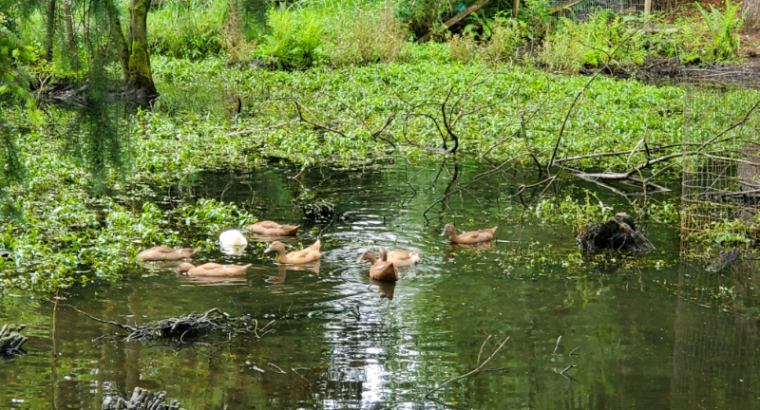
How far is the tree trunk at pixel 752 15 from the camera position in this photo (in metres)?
25.8

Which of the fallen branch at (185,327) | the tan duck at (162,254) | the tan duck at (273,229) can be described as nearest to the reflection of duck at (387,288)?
the fallen branch at (185,327)

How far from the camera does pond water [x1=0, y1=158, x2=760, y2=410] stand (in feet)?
20.2

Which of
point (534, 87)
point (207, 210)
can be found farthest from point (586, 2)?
point (207, 210)

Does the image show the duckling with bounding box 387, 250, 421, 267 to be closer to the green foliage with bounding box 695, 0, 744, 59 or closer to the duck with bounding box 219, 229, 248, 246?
the duck with bounding box 219, 229, 248, 246

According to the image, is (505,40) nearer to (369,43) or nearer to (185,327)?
(369,43)

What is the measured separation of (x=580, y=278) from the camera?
908cm

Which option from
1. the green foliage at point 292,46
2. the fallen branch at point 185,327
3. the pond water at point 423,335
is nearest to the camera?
the pond water at point 423,335

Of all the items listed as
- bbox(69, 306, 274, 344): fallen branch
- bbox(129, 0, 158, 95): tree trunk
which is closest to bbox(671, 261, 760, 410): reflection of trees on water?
bbox(69, 306, 274, 344): fallen branch

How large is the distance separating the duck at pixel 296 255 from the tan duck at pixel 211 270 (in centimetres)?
61

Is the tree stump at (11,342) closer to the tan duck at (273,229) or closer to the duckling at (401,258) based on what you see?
the duckling at (401,258)

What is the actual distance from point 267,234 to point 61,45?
19.2 feet

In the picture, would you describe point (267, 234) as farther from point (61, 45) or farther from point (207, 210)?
point (61, 45)

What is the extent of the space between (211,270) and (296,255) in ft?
3.22

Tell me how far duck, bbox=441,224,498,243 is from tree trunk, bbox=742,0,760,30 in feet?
62.0
